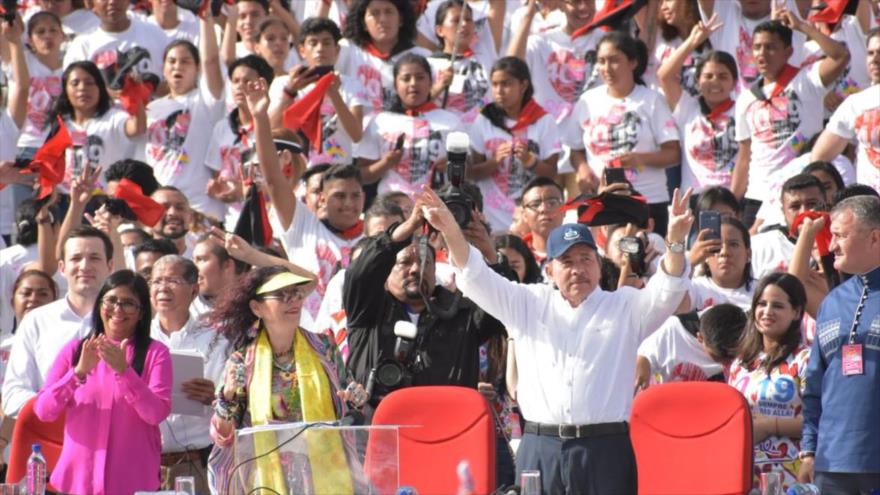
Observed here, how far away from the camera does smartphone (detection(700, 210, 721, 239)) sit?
862 cm

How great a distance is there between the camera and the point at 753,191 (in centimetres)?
1092

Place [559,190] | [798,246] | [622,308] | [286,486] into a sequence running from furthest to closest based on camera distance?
[559,190]
[798,246]
[622,308]
[286,486]

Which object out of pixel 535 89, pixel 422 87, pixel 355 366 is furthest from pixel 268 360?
pixel 535 89

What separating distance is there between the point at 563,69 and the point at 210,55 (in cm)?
252

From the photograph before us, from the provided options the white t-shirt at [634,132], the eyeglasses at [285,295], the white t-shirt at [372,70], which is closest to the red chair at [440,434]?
the eyeglasses at [285,295]

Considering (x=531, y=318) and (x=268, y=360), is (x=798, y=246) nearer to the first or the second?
(x=531, y=318)

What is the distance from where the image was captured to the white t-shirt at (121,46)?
1285 centimetres

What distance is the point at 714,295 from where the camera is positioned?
9.35 m

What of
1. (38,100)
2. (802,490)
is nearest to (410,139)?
(38,100)

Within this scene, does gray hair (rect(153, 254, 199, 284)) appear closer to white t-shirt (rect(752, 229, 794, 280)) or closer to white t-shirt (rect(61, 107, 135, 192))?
white t-shirt (rect(752, 229, 794, 280))

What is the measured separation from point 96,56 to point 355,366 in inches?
225

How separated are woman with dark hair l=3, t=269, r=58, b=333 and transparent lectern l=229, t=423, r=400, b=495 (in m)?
4.75

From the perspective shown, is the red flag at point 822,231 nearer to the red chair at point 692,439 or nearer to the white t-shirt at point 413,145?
the red chair at point 692,439

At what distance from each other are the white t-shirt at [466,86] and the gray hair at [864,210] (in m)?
4.79
